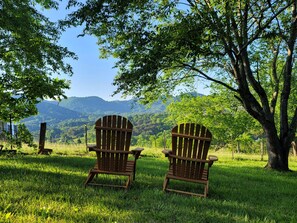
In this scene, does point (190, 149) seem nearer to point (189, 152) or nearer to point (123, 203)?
point (189, 152)

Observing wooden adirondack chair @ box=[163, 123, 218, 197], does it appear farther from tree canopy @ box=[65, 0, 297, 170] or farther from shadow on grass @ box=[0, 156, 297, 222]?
tree canopy @ box=[65, 0, 297, 170]

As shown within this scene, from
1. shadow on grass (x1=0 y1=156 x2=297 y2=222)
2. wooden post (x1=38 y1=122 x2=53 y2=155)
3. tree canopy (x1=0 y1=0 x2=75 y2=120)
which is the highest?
tree canopy (x1=0 y1=0 x2=75 y2=120)

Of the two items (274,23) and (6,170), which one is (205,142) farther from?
(274,23)

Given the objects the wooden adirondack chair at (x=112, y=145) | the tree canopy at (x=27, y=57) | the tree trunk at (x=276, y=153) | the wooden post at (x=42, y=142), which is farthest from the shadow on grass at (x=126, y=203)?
the wooden post at (x=42, y=142)

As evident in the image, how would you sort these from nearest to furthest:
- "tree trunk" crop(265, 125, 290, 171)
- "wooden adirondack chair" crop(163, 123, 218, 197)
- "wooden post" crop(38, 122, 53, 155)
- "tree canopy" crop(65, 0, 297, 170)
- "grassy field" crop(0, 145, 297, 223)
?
"grassy field" crop(0, 145, 297, 223) < "wooden adirondack chair" crop(163, 123, 218, 197) < "tree canopy" crop(65, 0, 297, 170) < "tree trunk" crop(265, 125, 290, 171) < "wooden post" crop(38, 122, 53, 155)

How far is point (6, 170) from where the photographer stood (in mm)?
6332

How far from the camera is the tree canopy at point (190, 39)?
6520 millimetres

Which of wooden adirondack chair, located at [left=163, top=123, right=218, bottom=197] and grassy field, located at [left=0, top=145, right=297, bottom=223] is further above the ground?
wooden adirondack chair, located at [left=163, top=123, right=218, bottom=197]

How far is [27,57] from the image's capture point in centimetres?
1021

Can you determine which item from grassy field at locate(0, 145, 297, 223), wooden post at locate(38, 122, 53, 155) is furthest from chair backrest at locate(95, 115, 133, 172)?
wooden post at locate(38, 122, 53, 155)

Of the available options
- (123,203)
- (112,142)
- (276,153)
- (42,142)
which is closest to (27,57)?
(42,142)

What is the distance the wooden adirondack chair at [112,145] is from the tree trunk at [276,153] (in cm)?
737

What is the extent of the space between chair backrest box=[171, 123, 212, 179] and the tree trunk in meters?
6.68

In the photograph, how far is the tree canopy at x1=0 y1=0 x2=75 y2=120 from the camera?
6996 millimetres
